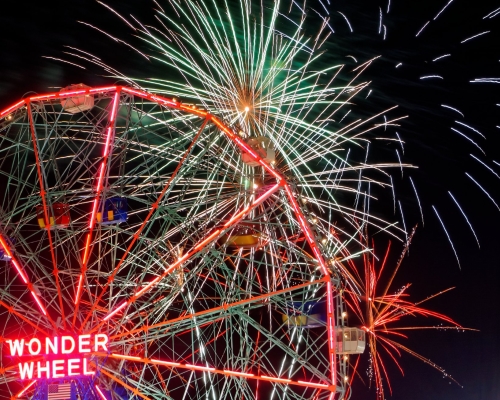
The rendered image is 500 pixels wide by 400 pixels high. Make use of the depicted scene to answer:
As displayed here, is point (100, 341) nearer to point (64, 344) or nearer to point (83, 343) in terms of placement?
point (83, 343)

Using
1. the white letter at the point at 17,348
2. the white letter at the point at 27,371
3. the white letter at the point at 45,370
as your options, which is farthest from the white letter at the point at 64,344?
the white letter at the point at 17,348

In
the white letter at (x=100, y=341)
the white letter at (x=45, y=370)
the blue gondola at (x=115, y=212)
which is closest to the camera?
the white letter at (x=45, y=370)

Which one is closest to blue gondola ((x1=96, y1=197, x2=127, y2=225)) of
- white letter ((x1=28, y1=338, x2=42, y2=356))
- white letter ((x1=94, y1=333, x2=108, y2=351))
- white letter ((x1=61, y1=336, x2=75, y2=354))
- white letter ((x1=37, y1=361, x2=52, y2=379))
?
white letter ((x1=94, y1=333, x2=108, y2=351))

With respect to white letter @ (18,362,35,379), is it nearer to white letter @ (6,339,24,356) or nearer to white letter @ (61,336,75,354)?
white letter @ (6,339,24,356)

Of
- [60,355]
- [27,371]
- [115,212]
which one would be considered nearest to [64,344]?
[60,355]

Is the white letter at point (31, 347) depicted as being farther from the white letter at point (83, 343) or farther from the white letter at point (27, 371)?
the white letter at point (83, 343)

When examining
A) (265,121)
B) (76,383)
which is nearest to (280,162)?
(265,121)

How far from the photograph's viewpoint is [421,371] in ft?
116

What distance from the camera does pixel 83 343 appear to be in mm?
17391

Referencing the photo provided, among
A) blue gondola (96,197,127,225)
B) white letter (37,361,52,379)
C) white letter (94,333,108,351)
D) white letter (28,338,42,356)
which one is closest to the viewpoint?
white letter (37,361,52,379)

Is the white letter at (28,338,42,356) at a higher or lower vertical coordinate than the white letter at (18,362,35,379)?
higher

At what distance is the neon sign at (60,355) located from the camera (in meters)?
17.2

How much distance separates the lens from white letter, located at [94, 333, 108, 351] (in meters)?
17.5

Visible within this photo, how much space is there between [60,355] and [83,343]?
1.65ft
